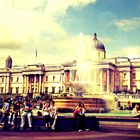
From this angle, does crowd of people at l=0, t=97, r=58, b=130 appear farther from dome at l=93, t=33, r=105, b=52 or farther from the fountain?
dome at l=93, t=33, r=105, b=52

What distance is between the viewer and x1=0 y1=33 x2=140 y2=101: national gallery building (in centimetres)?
7994

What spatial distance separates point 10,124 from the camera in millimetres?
16250

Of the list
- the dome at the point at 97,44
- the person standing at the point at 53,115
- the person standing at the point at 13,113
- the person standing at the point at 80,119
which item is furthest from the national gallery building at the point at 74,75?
the person standing at the point at 80,119

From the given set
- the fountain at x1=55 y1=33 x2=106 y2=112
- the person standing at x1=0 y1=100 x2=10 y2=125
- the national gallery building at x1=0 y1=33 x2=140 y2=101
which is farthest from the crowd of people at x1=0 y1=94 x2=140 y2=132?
the national gallery building at x1=0 y1=33 x2=140 y2=101

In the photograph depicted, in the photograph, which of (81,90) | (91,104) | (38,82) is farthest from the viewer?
(38,82)

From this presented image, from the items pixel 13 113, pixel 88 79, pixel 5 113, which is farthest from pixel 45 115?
pixel 88 79

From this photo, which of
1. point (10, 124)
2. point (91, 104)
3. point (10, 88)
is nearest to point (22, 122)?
point (10, 124)

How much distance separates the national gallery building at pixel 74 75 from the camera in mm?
79938

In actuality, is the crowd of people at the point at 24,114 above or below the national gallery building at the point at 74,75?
below

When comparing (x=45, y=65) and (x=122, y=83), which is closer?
(x=122, y=83)

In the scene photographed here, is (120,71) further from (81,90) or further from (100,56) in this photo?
(81,90)

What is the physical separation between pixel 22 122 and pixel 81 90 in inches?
1302

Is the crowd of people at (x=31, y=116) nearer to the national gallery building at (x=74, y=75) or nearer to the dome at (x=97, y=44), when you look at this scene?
the national gallery building at (x=74, y=75)

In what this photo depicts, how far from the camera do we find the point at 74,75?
267 ft
